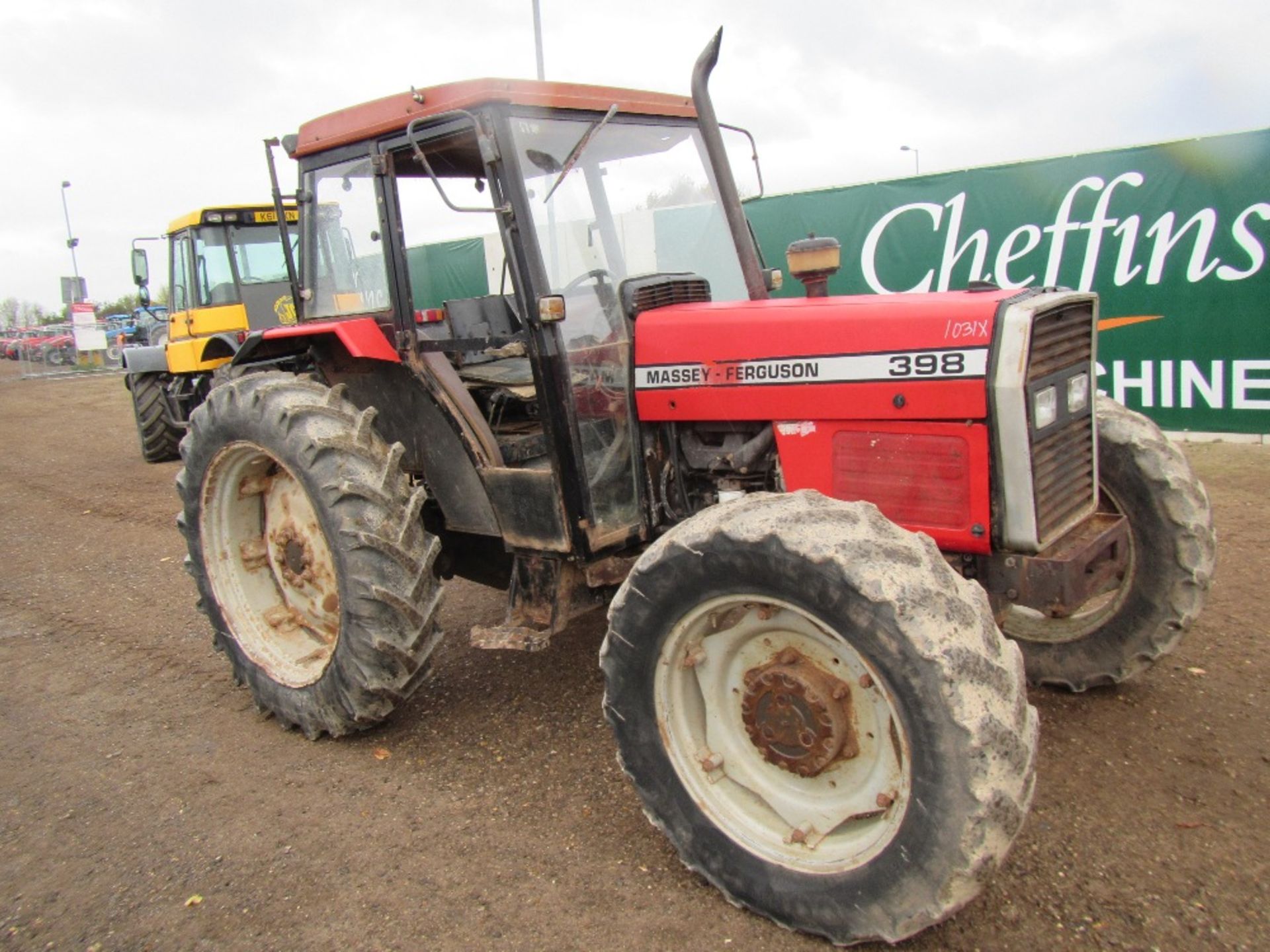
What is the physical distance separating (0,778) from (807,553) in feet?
10.7

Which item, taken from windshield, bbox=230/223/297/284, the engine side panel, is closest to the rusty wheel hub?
the engine side panel

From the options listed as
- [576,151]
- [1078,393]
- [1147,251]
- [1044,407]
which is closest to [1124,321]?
[1147,251]

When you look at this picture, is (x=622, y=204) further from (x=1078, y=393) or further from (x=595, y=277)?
(x=1078, y=393)

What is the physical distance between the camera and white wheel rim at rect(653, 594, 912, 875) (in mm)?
2490

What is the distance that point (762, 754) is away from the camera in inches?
107

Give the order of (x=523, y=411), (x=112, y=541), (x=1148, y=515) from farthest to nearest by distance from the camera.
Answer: (x=112, y=541)
(x=523, y=411)
(x=1148, y=515)

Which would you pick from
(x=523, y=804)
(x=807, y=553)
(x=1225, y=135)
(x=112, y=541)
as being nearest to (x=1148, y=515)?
(x=807, y=553)

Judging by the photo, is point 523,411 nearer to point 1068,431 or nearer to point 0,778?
point 1068,431

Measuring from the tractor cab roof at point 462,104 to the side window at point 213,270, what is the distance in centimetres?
732

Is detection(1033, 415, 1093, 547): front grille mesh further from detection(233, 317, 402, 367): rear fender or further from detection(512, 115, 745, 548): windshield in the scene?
detection(233, 317, 402, 367): rear fender

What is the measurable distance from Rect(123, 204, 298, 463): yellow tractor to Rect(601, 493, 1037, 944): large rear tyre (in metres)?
8.51

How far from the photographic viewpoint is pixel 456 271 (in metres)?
4.42

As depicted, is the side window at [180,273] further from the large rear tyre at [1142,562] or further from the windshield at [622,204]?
the large rear tyre at [1142,562]

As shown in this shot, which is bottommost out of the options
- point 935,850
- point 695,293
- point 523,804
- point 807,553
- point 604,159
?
point 523,804
